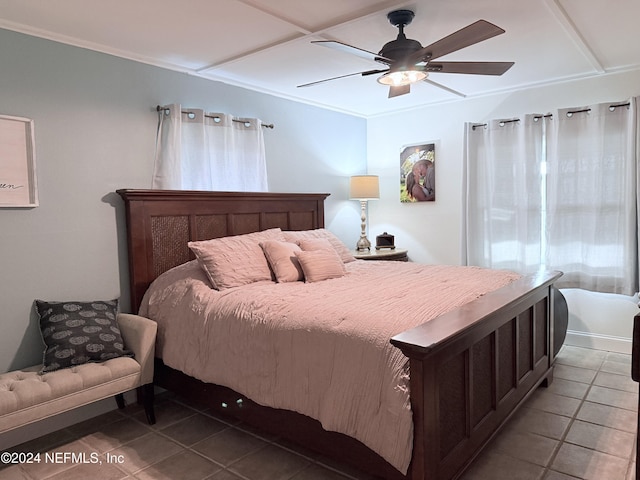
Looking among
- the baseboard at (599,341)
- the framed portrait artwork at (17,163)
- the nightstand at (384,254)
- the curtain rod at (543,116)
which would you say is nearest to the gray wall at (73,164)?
the framed portrait artwork at (17,163)

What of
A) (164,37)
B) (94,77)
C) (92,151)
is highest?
(164,37)

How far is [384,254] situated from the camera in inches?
179

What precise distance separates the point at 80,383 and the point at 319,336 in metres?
1.36

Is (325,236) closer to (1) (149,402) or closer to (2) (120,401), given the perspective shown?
(1) (149,402)

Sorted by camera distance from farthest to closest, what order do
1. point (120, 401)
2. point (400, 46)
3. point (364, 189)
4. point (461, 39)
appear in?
point (364, 189) → point (120, 401) → point (400, 46) → point (461, 39)

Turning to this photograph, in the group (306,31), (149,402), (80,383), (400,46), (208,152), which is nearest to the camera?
(80,383)

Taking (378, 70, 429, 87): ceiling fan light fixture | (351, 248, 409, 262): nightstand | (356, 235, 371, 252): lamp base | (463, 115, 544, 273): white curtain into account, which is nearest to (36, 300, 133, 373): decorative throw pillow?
(378, 70, 429, 87): ceiling fan light fixture

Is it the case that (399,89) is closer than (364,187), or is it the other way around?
(399,89)

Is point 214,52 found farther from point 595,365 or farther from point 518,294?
point 595,365

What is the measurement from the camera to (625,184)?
3688 mm

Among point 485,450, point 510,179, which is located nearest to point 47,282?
point 485,450

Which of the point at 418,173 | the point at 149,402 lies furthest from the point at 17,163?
the point at 418,173

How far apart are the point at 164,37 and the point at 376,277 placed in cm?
209

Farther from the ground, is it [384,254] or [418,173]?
[418,173]
